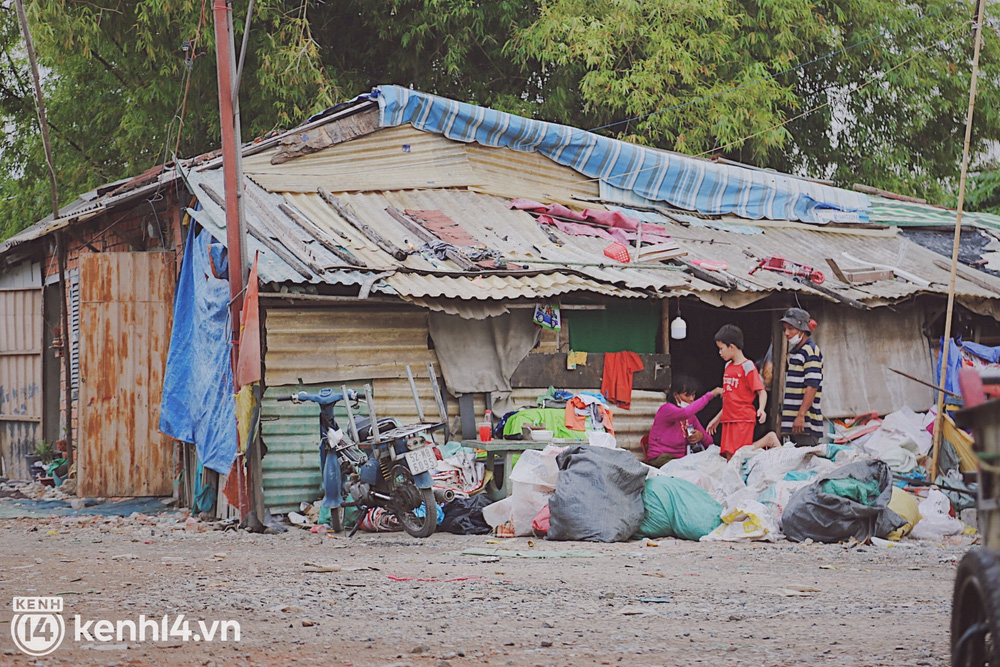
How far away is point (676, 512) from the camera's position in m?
9.00

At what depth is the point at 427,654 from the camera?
15.0 feet

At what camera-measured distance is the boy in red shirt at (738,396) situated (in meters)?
10.2

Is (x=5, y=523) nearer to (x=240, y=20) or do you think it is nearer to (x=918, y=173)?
(x=240, y=20)

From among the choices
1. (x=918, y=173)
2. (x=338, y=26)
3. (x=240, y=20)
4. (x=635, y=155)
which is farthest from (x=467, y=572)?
(x=918, y=173)

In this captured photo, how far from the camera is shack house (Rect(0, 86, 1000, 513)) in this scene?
399 inches

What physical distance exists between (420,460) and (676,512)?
6.82ft

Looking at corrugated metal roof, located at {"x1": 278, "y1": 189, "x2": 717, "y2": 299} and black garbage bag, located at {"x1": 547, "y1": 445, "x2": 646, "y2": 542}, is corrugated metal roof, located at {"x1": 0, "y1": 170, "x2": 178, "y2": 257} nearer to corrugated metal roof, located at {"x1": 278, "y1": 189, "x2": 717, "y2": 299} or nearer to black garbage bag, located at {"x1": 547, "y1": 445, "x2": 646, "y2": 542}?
corrugated metal roof, located at {"x1": 278, "y1": 189, "x2": 717, "y2": 299}

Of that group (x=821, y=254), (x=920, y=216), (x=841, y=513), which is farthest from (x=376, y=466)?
(x=920, y=216)

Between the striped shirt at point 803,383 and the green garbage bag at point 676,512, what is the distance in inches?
68.1

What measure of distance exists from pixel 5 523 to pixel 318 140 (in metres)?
5.06

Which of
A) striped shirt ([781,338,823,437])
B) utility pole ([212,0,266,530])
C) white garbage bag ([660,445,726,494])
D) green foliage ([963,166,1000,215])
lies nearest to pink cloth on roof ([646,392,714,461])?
white garbage bag ([660,445,726,494])

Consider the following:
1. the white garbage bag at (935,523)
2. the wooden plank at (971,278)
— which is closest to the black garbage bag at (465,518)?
the white garbage bag at (935,523)

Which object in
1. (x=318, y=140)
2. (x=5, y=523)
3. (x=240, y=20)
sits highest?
(x=240, y=20)

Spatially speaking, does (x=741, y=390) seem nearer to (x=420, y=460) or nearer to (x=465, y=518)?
(x=465, y=518)
